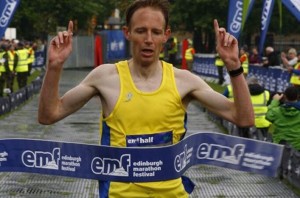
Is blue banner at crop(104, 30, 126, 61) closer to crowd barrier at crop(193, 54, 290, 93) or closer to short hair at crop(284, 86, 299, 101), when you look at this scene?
crowd barrier at crop(193, 54, 290, 93)

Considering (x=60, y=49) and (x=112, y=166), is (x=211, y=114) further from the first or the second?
(x=60, y=49)

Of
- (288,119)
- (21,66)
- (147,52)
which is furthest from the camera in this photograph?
(21,66)

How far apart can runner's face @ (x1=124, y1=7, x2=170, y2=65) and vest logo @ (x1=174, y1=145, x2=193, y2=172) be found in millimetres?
529

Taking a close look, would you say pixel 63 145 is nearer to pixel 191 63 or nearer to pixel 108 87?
pixel 108 87

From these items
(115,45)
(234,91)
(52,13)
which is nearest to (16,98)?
(234,91)

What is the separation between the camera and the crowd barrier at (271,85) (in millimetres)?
9656

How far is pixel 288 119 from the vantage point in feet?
33.7

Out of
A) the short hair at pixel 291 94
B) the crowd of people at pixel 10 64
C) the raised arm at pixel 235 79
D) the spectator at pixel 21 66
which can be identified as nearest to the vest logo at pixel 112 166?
the raised arm at pixel 235 79

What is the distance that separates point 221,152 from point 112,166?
64 cm

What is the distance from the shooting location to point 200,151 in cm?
432

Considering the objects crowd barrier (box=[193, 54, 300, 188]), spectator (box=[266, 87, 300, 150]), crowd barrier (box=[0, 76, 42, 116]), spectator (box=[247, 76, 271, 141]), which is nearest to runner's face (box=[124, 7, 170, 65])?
crowd barrier (box=[193, 54, 300, 188])

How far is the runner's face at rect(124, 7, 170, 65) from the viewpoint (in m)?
3.82

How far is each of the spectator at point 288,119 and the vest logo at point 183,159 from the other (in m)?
6.03

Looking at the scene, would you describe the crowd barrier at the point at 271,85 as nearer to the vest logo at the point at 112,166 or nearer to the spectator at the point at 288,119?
the spectator at the point at 288,119
